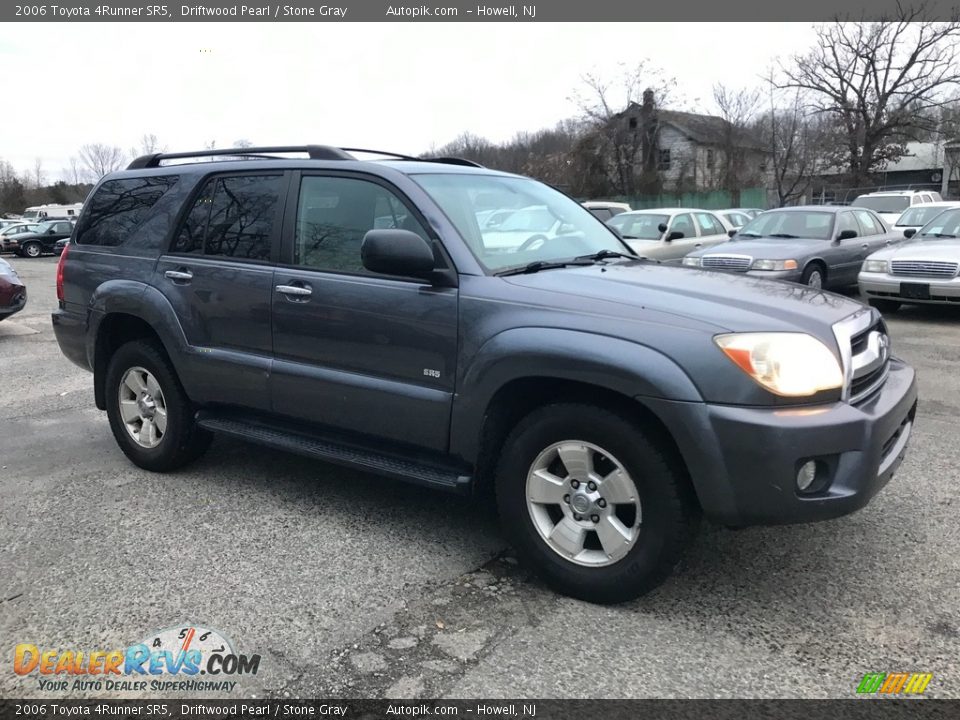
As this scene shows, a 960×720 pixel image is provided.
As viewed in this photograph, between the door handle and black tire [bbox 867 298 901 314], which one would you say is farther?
black tire [bbox 867 298 901 314]

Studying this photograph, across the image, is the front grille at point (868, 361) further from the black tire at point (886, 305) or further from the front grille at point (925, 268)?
the black tire at point (886, 305)

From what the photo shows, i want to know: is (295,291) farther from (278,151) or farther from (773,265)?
(773,265)

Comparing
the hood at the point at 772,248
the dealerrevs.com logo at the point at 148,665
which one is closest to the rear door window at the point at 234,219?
the dealerrevs.com logo at the point at 148,665

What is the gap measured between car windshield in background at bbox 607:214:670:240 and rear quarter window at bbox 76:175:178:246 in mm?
9294

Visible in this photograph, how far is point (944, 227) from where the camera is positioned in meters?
10.9

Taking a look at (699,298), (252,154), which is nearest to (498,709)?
(699,298)

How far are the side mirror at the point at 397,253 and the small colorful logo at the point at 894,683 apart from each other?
230 centimetres

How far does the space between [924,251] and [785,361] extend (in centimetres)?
869

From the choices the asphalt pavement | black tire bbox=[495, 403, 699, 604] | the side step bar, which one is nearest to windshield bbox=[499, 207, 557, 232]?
black tire bbox=[495, 403, 699, 604]

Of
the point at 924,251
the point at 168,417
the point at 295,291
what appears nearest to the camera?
the point at 295,291

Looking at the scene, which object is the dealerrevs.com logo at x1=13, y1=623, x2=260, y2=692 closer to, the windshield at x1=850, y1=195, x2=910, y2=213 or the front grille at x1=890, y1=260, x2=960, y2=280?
the front grille at x1=890, y1=260, x2=960, y2=280

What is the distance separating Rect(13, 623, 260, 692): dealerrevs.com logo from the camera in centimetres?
269

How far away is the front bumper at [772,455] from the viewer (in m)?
2.76

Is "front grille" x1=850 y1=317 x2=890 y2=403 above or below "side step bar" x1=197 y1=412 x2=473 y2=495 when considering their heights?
above
